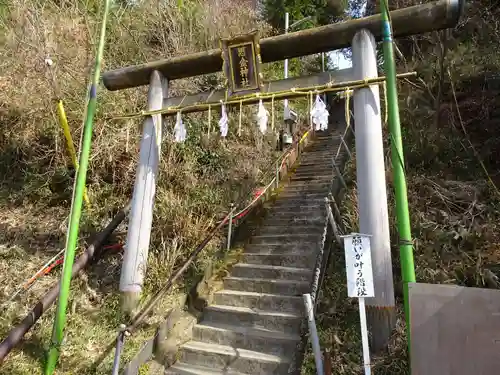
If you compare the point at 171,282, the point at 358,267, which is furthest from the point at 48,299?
the point at 358,267

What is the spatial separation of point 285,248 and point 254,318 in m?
1.81

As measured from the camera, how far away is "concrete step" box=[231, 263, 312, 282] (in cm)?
615

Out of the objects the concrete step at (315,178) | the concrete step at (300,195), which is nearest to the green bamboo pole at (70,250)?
the concrete step at (300,195)

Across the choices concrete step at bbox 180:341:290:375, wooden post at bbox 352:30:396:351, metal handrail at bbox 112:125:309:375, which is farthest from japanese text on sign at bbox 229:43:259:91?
concrete step at bbox 180:341:290:375

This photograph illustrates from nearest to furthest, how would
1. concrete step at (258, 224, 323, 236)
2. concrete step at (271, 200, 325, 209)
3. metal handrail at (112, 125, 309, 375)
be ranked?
metal handrail at (112, 125, 309, 375), concrete step at (258, 224, 323, 236), concrete step at (271, 200, 325, 209)

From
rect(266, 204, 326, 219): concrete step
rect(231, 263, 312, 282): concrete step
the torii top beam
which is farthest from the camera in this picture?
rect(266, 204, 326, 219): concrete step

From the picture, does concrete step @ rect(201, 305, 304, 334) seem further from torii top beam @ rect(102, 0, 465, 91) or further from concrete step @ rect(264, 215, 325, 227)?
torii top beam @ rect(102, 0, 465, 91)

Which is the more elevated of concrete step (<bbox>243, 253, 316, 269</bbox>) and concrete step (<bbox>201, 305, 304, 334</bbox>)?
concrete step (<bbox>243, 253, 316, 269</bbox>)

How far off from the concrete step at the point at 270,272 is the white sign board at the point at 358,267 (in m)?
2.20

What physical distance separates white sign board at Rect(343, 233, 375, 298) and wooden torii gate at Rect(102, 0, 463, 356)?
109 cm

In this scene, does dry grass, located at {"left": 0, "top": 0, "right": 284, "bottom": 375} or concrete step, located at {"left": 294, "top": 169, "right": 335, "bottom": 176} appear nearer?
dry grass, located at {"left": 0, "top": 0, "right": 284, "bottom": 375}

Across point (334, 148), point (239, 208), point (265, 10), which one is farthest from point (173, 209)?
point (265, 10)

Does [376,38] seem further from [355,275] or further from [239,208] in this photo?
[239,208]

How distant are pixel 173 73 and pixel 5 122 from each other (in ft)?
18.2
